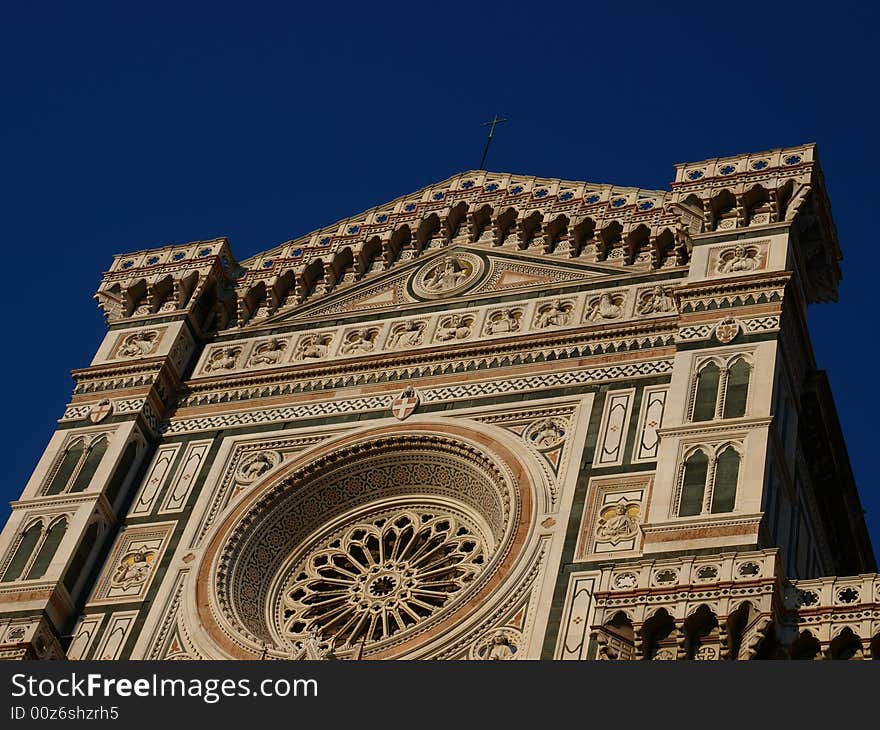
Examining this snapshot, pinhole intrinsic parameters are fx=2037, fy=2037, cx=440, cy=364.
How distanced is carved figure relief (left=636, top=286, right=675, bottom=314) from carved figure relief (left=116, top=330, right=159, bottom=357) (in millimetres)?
5548

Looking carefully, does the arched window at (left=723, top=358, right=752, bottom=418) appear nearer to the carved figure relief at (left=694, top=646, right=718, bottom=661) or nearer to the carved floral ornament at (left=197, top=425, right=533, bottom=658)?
the carved floral ornament at (left=197, top=425, right=533, bottom=658)

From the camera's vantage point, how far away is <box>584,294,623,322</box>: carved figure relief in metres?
21.5

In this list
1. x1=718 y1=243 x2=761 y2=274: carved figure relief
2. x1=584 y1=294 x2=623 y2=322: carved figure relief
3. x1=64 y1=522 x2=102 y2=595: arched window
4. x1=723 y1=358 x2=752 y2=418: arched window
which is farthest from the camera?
x1=584 y1=294 x2=623 y2=322: carved figure relief

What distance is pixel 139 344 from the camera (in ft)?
75.9

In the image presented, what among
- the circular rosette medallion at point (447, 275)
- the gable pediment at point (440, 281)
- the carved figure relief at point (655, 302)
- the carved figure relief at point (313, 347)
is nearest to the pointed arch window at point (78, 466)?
the carved figure relief at point (313, 347)

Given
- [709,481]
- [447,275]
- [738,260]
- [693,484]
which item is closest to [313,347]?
[447,275]

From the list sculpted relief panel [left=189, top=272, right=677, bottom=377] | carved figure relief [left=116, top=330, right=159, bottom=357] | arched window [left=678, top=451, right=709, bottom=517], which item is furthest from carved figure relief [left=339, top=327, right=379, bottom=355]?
arched window [left=678, top=451, right=709, bottom=517]

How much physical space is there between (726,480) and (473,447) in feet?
10.2

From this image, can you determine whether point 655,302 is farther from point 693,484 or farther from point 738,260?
point 693,484

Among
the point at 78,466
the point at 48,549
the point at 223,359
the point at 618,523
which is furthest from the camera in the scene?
the point at 223,359

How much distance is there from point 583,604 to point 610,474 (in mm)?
1778

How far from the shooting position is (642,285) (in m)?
21.8

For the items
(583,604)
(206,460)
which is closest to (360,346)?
(206,460)

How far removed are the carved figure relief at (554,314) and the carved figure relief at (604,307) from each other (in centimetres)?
23
